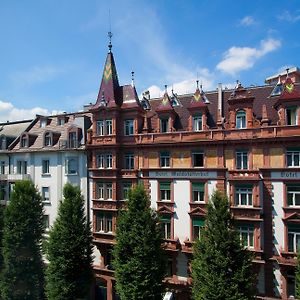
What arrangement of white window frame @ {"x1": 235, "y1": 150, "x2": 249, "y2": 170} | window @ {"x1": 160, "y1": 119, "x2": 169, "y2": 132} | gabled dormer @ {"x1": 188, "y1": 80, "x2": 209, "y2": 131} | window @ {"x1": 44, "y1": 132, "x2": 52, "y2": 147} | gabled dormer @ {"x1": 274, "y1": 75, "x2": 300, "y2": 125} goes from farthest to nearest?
window @ {"x1": 44, "y1": 132, "x2": 52, "y2": 147}
window @ {"x1": 160, "y1": 119, "x2": 169, "y2": 132}
gabled dormer @ {"x1": 188, "y1": 80, "x2": 209, "y2": 131}
white window frame @ {"x1": 235, "y1": 150, "x2": 249, "y2": 170}
gabled dormer @ {"x1": 274, "y1": 75, "x2": 300, "y2": 125}

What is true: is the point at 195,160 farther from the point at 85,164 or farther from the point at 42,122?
the point at 42,122

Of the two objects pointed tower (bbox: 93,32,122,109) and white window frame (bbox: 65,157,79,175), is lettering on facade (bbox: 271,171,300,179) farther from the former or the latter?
white window frame (bbox: 65,157,79,175)

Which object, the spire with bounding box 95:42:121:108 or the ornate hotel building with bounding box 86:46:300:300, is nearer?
the ornate hotel building with bounding box 86:46:300:300

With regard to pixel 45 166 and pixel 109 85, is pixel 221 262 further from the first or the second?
pixel 45 166

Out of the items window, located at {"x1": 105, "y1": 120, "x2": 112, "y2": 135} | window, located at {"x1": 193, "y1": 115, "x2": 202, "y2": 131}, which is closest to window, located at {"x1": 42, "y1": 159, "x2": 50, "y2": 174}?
window, located at {"x1": 105, "y1": 120, "x2": 112, "y2": 135}

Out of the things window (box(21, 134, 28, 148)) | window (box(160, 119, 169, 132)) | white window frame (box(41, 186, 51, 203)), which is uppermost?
window (box(160, 119, 169, 132))

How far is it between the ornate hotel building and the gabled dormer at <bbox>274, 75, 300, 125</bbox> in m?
0.07

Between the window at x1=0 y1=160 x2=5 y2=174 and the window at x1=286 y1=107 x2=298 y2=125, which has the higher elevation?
the window at x1=286 y1=107 x2=298 y2=125

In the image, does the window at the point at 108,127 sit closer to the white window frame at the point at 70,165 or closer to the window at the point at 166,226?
the white window frame at the point at 70,165

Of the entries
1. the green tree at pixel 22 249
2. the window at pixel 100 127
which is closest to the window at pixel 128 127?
the window at pixel 100 127

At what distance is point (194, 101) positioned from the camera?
1145 inches

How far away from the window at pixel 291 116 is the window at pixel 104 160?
53.7 ft

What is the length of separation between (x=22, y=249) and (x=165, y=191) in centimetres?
1451

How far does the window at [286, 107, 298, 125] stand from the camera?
25156mm
